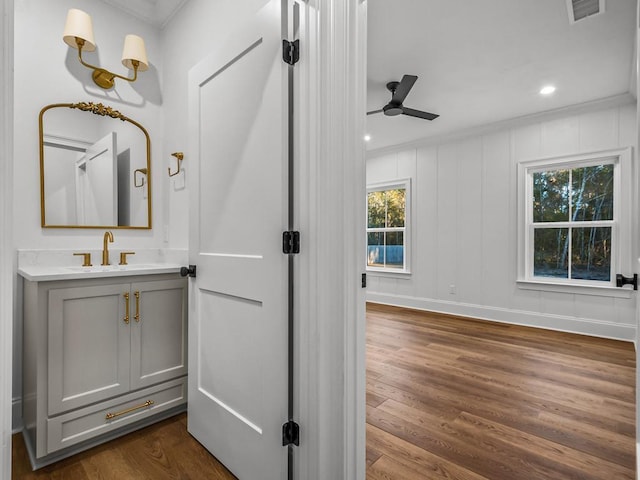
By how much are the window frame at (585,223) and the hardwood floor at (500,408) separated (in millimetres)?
605

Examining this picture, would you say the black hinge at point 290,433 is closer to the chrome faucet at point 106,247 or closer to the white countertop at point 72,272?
the white countertop at point 72,272

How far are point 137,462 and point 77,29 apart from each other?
240 centimetres

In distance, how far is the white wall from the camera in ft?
6.48

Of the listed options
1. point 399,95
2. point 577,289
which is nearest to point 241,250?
point 399,95

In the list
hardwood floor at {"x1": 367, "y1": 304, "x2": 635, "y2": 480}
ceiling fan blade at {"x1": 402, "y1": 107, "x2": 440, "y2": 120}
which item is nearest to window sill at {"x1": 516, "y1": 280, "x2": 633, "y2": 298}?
hardwood floor at {"x1": 367, "y1": 304, "x2": 635, "y2": 480}

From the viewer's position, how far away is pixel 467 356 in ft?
10.3

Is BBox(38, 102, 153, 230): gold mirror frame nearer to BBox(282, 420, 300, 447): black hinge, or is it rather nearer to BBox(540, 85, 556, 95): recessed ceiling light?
BBox(282, 420, 300, 447): black hinge

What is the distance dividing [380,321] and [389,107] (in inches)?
105

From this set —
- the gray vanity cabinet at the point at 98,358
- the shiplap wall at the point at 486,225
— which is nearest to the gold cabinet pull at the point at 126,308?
the gray vanity cabinet at the point at 98,358

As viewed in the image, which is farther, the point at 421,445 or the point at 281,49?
the point at 421,445

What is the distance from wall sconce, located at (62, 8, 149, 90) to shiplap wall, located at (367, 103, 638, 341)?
403cm

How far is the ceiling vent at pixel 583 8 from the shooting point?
2148 mm

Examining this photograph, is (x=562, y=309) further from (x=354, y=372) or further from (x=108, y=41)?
(x=108, y=41)

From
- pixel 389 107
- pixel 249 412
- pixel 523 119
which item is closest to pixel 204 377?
pixel 249 412
